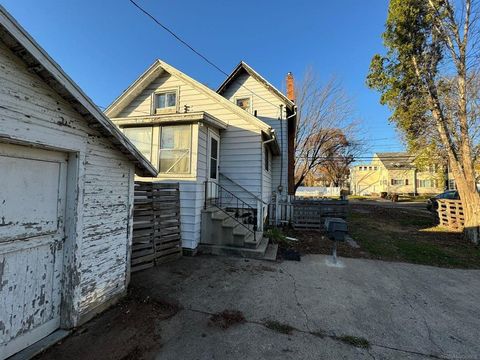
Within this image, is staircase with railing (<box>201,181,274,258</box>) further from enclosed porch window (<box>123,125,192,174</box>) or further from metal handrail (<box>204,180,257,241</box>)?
enclosed porch window (<box>123,125,192,174</box>)

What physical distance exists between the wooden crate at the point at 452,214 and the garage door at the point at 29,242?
1392cm

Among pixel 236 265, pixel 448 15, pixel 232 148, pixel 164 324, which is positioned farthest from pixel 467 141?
pixel 164 324

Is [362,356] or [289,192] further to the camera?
[289,192]

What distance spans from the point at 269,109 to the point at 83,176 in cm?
1060

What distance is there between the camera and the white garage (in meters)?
2.51

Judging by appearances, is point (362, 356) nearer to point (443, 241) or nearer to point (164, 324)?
point (164, 324)

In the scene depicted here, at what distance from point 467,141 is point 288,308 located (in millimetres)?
10688

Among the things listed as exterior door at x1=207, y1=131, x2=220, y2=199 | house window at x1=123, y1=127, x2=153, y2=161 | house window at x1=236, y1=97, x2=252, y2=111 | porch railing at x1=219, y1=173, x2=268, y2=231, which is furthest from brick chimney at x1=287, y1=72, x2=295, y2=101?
house window at x1=123, y1=127, x2=153, y2=161

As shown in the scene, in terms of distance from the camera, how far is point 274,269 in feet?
18.7

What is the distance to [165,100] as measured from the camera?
28.4 feet

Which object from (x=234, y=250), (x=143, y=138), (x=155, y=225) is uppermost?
(x=143, y=138)

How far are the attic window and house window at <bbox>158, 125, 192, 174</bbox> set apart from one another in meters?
1.79

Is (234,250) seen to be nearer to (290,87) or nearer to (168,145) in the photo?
(168,145)

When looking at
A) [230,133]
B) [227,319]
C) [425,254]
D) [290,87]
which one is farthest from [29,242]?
[290,87]
